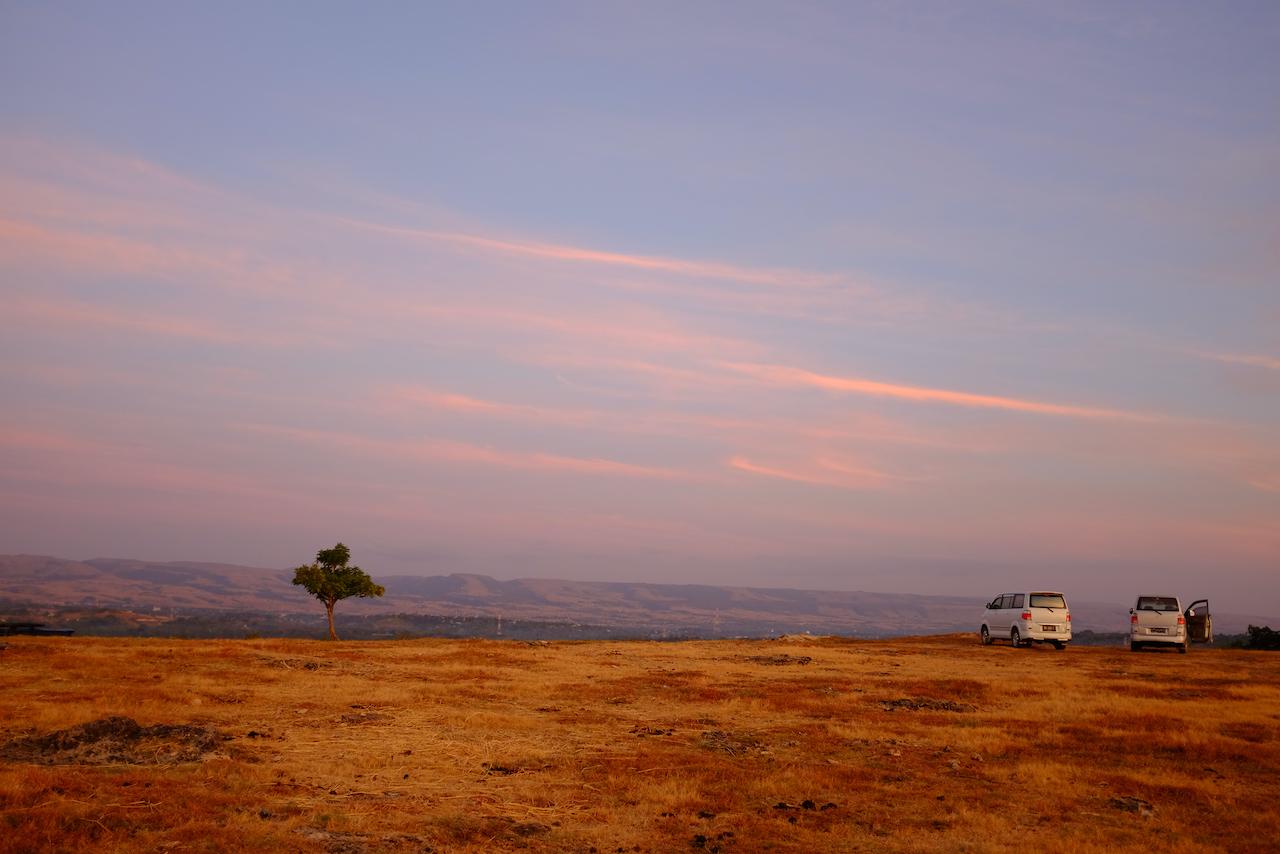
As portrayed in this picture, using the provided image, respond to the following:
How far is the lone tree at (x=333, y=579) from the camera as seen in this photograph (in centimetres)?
5950

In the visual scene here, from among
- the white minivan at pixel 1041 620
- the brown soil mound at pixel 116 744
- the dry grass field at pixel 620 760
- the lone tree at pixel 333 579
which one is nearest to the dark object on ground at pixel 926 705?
the dry grass field at pixel 620 760

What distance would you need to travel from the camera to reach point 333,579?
59.8 m

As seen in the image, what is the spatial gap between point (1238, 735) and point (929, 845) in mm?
13937

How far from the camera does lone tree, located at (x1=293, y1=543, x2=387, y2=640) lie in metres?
59.5

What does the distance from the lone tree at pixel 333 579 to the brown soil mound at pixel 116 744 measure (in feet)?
134

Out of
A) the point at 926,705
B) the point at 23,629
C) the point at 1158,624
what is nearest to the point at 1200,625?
the point at 1158,624

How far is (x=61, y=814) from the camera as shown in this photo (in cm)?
1284

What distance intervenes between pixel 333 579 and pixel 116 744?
43.0m

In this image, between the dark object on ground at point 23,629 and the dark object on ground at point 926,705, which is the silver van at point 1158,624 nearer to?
the dark object on ground at point 926,705

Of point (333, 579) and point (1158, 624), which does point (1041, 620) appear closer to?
point (1158, 624)

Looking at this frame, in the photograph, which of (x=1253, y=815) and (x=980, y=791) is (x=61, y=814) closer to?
(x=980, y=791)

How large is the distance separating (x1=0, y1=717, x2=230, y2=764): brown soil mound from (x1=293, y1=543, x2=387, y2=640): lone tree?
134 ft

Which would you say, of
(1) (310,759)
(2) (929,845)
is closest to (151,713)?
(1) (310,759)

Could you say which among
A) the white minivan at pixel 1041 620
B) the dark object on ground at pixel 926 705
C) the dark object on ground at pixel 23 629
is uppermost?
the white minivan at pixel 1041 620
